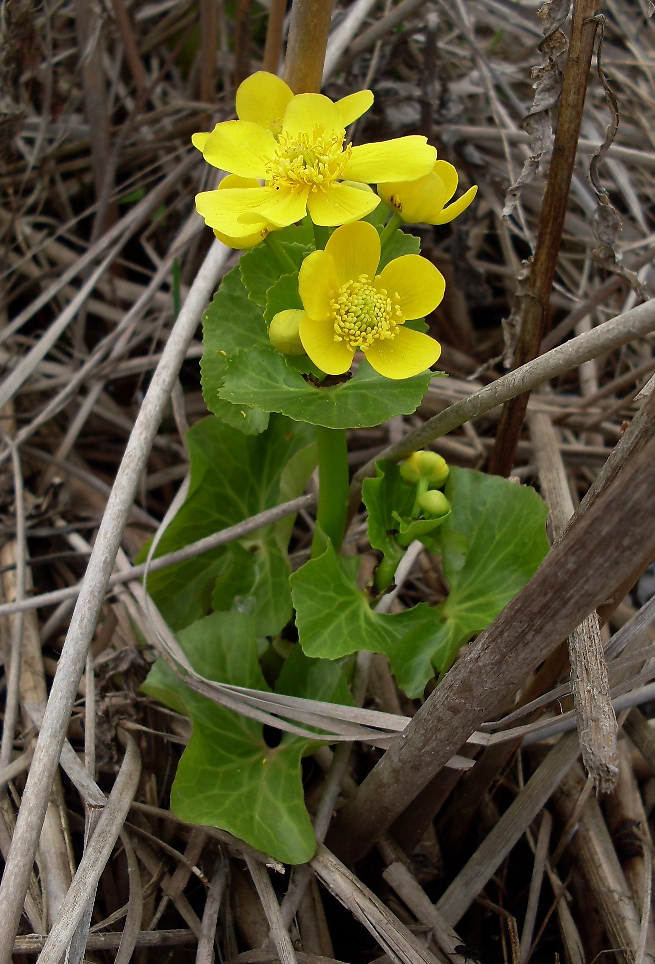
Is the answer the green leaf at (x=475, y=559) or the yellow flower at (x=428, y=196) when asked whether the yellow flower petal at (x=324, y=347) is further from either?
the green leaf at (x=475, y=559)

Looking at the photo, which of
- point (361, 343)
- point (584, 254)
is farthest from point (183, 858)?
point (584, 254)

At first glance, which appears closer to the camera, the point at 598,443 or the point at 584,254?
the point at 598,443

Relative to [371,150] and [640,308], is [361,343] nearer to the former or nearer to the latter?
[371,150]

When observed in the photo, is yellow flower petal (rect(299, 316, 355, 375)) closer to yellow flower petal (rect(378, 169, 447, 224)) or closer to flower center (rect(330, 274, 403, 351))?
flower center (rect(330, 274, 403, 351))

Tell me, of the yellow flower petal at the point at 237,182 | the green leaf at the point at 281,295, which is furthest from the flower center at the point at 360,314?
the yellow flower petal at the point at 237,182

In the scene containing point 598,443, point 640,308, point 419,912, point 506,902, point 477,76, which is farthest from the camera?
point 477,76

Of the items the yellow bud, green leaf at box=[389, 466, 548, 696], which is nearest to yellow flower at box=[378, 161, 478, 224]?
the yellow bud

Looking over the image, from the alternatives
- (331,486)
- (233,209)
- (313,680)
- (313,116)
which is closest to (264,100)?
(313,116)
